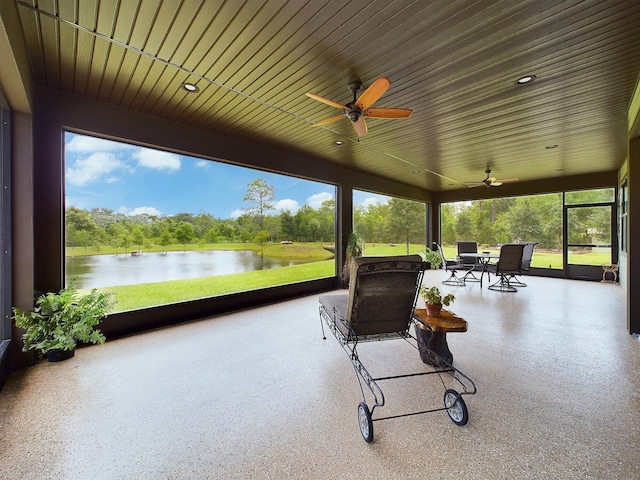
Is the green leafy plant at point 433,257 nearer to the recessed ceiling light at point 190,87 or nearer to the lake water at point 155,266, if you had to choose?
the lake water at point 155,266

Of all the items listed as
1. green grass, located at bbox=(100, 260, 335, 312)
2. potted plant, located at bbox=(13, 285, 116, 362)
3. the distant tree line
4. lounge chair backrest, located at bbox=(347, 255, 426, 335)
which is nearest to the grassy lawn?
green grass, located at bbox=(100, 260, 335, 312)

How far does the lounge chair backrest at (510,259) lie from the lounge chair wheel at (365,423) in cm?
573

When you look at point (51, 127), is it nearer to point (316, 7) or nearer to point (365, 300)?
point (316, 7)

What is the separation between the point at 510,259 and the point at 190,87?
22.2 ft

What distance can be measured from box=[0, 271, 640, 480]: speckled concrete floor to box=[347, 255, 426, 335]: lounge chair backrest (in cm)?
57

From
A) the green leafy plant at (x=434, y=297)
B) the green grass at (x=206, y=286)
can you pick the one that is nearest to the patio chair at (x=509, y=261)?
the green grass at (x=206, y=286)

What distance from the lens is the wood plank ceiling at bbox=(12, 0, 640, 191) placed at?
1.98 m

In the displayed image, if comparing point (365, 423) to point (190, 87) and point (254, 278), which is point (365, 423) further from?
point (254, 278)

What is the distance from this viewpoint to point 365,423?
1747 mm

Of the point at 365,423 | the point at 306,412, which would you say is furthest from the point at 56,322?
the point at 365,423

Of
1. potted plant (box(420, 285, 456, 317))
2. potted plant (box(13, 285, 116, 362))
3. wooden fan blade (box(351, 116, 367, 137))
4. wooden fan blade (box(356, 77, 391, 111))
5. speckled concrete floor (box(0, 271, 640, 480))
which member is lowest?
speckled concrete floor (box(0, 271, 640, 480))

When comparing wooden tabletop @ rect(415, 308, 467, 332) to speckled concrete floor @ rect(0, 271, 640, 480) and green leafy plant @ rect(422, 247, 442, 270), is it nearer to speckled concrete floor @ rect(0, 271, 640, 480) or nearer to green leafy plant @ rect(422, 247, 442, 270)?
speckled concrete floor @ rect(0, 271, 640, 480)

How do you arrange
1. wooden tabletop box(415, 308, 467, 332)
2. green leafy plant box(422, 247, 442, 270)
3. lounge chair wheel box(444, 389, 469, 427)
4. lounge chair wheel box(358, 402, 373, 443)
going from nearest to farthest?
1. lounge chair wheel box(358, 402, 373, 443)
2. lounge chair wheel box(444, 389, 469, 427)
3. wooden tabletop box(415, 308, 467, 332)
4. green leafy plant box(422, 247, 442, 270)

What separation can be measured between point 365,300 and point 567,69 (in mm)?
2921
